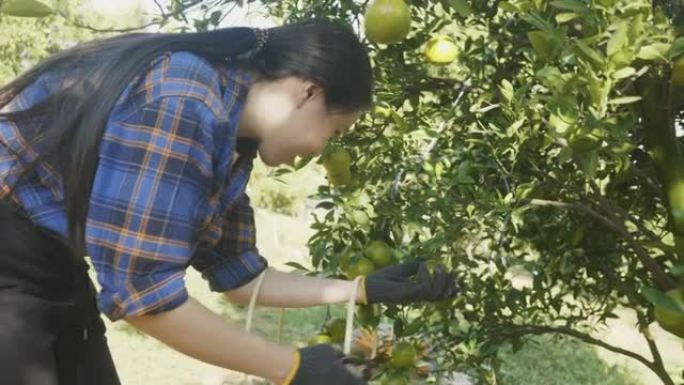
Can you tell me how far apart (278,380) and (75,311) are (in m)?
0.42

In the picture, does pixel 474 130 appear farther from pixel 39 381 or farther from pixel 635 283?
pixel 39 381

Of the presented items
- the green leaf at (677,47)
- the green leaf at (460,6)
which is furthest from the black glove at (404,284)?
the green leaf at (677,47)

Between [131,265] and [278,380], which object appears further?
[278,380]

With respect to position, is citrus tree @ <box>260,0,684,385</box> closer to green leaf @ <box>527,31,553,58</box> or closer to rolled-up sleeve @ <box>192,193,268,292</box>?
green leaf @ <box>527,31,553,58</box>

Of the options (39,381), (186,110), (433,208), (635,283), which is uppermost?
(186,110)

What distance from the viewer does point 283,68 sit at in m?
1.30

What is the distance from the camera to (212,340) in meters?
1.25

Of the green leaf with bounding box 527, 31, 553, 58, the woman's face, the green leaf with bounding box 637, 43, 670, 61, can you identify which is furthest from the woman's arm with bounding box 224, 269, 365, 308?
Answer: the green leaf with bounding box 637, 43, 670, 61

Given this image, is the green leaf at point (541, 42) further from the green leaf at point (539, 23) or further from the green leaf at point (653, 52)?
the green leaf at point (653, 52)

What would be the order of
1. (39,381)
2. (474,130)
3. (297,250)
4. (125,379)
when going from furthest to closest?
(297,250), (125,379), (474,130), (39,381)

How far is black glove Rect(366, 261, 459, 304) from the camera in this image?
160cm

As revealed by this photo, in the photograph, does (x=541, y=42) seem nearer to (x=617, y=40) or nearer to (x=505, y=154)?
(x=617, y=40)

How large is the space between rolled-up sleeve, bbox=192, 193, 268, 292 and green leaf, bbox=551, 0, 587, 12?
0.73 metres

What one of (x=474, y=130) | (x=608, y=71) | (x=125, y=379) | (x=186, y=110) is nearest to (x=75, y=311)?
(x=186, y=110)
